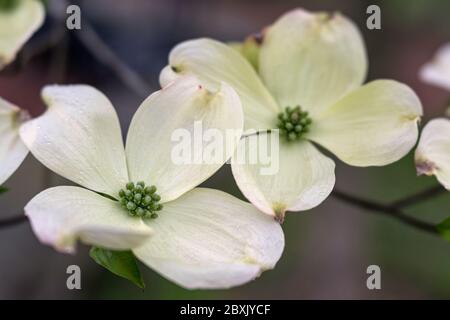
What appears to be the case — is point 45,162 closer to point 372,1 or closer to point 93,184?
point 93,184

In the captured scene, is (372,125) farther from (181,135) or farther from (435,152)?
(181,135)

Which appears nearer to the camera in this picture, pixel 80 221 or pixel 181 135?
pixel 80 221

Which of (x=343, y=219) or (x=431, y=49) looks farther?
(x=431, y=49)

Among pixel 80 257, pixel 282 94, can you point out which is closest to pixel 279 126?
pixel 282 94

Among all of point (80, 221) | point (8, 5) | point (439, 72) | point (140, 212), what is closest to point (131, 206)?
point (140, 212)

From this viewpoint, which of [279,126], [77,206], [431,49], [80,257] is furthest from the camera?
[431,49]

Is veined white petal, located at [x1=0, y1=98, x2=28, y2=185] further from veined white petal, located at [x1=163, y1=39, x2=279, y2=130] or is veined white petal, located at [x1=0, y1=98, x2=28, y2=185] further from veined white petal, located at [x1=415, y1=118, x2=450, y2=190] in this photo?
veined white petal, located at [x1=415, y1=118, x2=450, y2=190]
